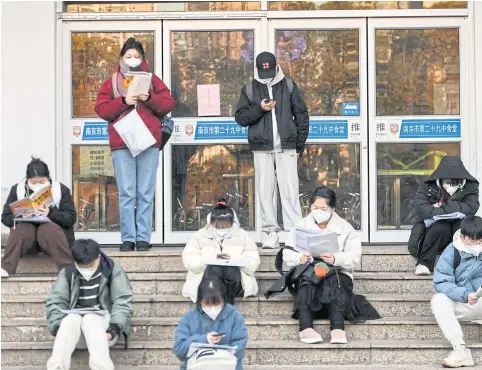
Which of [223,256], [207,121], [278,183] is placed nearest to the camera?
[223,256]

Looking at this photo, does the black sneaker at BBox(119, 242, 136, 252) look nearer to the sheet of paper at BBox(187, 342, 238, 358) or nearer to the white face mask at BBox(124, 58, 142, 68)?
the white face mask at BBox(124, 58, 142, 68)

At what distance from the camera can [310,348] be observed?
7.88 meters

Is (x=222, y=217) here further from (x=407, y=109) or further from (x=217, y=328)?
(x=407, y=109)

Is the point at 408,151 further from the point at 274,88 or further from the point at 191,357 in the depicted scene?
the point at 191,357

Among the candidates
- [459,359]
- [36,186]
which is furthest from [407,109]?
[36,186]

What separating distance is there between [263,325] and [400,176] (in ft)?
11.1

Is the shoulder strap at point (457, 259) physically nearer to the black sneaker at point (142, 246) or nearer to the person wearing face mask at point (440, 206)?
the person wearing face mask at point (440, 206)

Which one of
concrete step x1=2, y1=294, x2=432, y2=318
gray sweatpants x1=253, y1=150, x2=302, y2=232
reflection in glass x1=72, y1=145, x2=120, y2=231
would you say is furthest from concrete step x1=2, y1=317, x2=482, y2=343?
reflection in glass x1=72, y1=145, x2=120, y2=231

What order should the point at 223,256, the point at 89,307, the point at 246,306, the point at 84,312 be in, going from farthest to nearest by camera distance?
the point at 246,306 → the point at 223,256 → the point at 89,307 → the point at 84,312

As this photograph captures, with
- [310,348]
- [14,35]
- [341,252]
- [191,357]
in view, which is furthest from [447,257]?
[14,35]

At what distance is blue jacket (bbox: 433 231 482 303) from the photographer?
801 centimetres

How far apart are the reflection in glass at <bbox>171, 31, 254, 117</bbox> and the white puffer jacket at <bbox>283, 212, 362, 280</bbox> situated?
2.81 meters

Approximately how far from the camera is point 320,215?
27.6 ft

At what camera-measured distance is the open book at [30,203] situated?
29.0 ft
